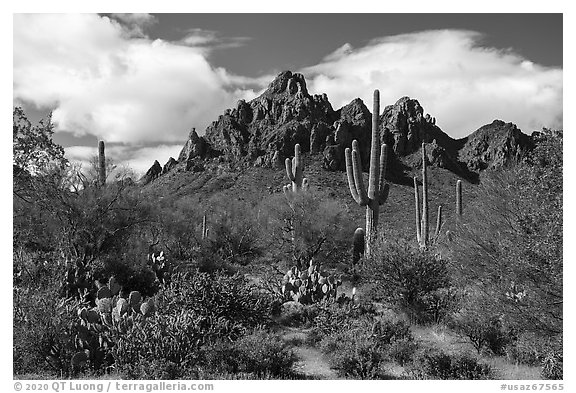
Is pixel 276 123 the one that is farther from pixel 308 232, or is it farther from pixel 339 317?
pixel 339 317

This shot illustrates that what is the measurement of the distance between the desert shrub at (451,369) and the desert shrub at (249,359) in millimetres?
2297

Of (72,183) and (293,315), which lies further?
(72,183)

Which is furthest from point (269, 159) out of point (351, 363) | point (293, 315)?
point (351, 363)

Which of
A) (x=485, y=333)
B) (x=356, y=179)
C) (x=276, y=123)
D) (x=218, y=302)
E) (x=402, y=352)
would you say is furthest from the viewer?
(x=276, y=123)

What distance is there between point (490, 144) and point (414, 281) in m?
43.0

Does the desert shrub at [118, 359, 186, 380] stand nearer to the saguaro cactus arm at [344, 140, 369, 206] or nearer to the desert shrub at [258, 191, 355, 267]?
the saguaro cactus arm at [344, 140, 369, 206]

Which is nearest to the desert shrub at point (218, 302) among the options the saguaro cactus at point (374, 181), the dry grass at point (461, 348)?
the dry grass at point (461, 348)

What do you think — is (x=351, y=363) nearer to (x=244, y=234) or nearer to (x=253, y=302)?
(x=253, y=302)

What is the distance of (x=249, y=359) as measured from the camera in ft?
28.2

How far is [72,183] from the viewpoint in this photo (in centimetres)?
1742

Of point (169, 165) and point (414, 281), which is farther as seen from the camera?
point (169, 165)

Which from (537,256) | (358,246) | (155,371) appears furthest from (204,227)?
(537,256)

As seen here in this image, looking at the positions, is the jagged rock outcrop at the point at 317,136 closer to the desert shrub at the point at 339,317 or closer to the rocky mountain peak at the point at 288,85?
the rocky mountain peak at the point at 288,85

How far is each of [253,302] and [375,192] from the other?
7.98m
